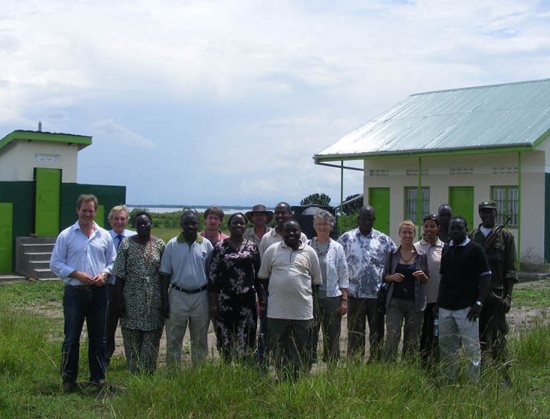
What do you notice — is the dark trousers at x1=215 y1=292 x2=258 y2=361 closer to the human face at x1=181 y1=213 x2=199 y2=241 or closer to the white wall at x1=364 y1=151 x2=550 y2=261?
the human face at x1=181 y1=213 x2=199 y2=241

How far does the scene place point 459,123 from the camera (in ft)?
72.1

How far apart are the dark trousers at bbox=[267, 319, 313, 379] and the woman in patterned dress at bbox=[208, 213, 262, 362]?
38cm

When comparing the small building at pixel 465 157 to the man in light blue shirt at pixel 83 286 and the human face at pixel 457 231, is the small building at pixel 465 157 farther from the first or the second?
the man in light blue shirt at pixel 83 286

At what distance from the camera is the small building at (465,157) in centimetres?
1956

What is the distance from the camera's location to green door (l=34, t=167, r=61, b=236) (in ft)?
61.8

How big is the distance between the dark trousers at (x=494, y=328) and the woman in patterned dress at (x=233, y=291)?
89.8 inches

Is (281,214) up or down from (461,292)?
up

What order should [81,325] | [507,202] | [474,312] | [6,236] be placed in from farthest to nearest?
[507,202] → [6,236] → [81,325] → [474,312]

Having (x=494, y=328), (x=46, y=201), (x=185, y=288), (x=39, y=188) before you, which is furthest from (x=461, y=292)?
(x=39, y=188)

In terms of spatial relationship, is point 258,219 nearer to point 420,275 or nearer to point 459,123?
point 420,275

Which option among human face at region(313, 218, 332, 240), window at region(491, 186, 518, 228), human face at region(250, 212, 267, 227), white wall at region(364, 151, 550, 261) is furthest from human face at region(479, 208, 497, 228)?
window at region(491, 186, 518, 228)

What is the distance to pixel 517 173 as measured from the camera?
20.1 m

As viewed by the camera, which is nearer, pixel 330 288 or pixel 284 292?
pixel 284 292

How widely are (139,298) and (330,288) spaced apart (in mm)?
1870
